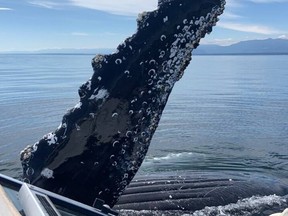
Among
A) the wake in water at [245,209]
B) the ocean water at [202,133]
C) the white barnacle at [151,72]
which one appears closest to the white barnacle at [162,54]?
the white barnacle at [151,72]

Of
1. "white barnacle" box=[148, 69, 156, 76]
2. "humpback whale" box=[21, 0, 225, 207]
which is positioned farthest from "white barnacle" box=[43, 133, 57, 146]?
"white barnacle" box=[148, 69, 156, 76]

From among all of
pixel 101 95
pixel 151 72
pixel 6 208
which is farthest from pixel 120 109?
pixel 6 208

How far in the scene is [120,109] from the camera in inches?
155

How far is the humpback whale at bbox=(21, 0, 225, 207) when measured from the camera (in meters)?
3.85

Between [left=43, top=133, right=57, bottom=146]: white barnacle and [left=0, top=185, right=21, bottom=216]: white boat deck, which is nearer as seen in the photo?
[left=0, top=185, right=21, bottom=216]: white boat deck

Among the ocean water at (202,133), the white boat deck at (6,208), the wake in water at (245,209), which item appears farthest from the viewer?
the ocean water at (202,133)

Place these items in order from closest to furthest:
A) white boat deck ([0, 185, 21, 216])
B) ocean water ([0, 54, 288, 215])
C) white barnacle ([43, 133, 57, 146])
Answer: white boat deck ([0, 185, 21, 216]) < white barnacle ([43, 133, 57, 146]) < ocean water ([0, 54, 288, 215])

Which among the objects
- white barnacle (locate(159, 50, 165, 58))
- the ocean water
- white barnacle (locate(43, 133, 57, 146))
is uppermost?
white barnacle (locate(159, 50, 165, 58))

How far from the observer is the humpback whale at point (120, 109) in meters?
3.85

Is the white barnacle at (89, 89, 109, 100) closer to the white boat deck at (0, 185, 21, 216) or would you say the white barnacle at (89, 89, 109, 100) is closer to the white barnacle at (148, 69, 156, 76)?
the white barnacle at (148, 69, 156, 76)

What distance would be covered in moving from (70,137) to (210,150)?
782 centimetres

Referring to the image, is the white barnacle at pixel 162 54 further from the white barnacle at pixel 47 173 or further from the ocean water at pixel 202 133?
the ocean water at pixel 202 133

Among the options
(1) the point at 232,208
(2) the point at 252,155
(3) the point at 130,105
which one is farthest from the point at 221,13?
(2) the point at 252,155

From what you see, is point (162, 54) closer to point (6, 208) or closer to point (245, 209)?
point (6, 208)
